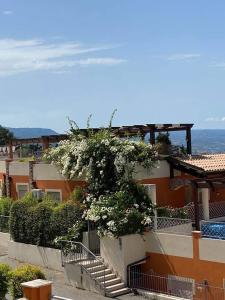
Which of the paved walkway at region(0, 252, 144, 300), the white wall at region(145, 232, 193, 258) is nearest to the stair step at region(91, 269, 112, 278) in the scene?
the paved walkway at region(0, 252, 144, 300)

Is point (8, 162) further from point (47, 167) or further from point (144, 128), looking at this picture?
point (144, 128)

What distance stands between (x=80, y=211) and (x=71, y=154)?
302cm

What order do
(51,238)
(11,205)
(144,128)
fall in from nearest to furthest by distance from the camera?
(51,238)
(11,205)
(144,128)

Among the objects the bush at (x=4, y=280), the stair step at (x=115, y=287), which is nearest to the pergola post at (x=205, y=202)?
the stair step at (x=115, y=287)

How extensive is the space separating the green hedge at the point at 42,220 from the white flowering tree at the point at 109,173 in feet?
3.46

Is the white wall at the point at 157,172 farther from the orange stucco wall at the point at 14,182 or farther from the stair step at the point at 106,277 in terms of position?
the orange stucco wall at the point at 14,182

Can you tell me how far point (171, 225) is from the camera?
25359mm

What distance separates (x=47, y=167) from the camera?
31.4 metres

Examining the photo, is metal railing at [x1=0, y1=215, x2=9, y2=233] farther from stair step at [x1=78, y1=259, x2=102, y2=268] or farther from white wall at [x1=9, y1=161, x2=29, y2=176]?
stair step at [x1=78, y1=259, x2=102, y2=268]

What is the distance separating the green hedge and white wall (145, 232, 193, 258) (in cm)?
377

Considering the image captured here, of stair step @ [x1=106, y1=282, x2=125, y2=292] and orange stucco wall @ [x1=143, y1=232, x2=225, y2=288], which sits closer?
orange stucco wall @ [x1=143, y1=232, x2=225, y2=288]

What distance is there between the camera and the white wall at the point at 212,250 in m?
22.2

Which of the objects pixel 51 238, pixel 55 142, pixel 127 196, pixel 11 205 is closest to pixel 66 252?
pixel 51 238

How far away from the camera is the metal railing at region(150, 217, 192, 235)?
81.8 feet
